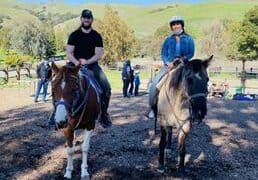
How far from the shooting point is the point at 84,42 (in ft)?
26.0

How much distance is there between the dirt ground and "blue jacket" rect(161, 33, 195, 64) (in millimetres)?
2035

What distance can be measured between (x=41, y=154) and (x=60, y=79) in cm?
302

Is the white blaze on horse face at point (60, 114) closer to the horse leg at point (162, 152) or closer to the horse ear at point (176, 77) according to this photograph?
the horse ear at point (176, 77)

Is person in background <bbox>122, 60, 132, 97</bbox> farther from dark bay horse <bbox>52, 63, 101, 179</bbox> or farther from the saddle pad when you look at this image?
dark bay horse <bbox>52, 63, 101, 179</bbox>

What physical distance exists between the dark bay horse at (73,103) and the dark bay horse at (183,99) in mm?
1190

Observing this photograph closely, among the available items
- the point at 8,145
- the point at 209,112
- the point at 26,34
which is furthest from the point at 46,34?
the point at 8,145

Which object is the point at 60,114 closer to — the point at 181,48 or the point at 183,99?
the point at 183,99

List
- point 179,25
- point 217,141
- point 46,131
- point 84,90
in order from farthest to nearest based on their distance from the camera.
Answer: point 46,131
point 217,141
point 179,25
point 84,90

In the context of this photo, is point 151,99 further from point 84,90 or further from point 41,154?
point 41,154

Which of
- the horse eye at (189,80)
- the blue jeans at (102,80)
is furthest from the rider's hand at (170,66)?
the blue jeans at (102,80)

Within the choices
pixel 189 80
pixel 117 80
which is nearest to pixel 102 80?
pixel 189 80

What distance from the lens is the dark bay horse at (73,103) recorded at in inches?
253

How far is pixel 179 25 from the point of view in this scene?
8195 mm

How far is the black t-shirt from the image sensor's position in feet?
25.8
